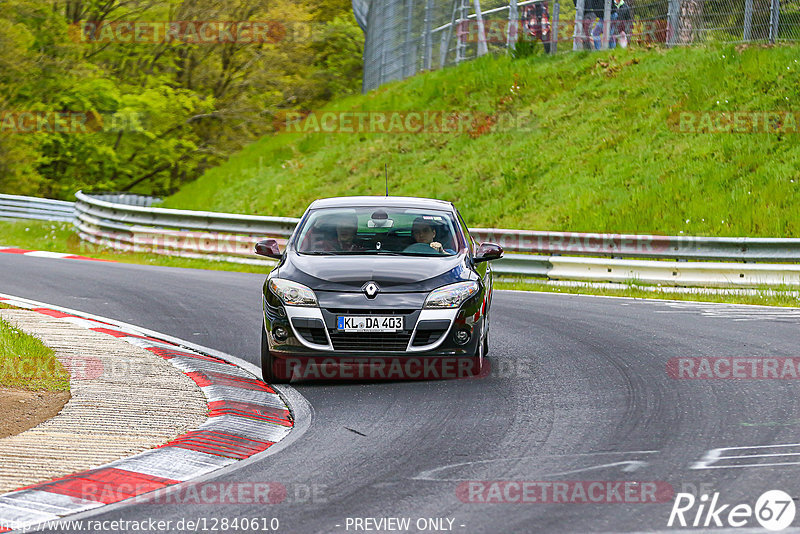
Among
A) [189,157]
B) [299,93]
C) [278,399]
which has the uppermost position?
[299,93]

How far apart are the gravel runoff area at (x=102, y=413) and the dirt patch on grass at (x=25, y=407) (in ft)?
0.28

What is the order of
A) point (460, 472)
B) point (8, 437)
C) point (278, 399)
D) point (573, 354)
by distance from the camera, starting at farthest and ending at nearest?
point (573, 354) → point (278, 399) → point (8, 437) → point (460, 472)

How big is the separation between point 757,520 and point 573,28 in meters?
25.0

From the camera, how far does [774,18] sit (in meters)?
23.8

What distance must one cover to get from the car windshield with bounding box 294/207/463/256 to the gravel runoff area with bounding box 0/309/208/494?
5.60 ft

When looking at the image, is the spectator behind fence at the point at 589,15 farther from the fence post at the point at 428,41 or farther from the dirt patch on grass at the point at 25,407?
the dirt patch on grass at the point at 25,407

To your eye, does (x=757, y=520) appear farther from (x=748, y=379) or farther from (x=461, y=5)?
(x=461, y=5)

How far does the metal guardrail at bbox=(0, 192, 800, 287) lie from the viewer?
16.2 meters

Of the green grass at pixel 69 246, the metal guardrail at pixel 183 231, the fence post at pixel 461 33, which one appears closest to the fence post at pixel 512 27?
the fence post at pixel 461 33

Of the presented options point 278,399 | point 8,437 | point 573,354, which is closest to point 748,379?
point 573,354

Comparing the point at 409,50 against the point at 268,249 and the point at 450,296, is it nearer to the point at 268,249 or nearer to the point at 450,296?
the point at 268,249

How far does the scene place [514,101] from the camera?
2833 cm

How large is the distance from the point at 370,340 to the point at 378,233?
1.44 metres

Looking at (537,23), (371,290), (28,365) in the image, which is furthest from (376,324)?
(537,23)
